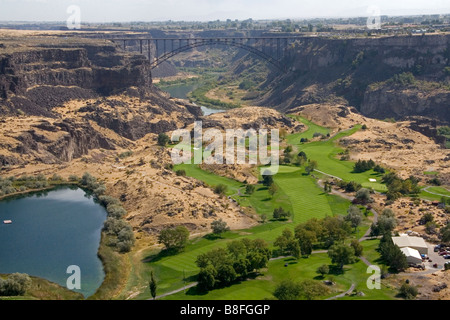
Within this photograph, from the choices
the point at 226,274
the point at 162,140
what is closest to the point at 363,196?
the point at 226,274

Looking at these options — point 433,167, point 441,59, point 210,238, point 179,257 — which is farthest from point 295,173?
point 441,59

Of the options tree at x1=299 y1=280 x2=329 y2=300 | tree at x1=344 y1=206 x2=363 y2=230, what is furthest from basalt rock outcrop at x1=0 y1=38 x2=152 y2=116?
tree at x1=299 y1=280 x2=329 y2=300

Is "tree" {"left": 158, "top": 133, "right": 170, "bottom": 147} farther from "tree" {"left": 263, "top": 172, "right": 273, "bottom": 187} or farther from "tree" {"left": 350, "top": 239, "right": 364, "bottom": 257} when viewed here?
"tree" {"left": 350, "top": 239, "right": 364, "bottom": 257}

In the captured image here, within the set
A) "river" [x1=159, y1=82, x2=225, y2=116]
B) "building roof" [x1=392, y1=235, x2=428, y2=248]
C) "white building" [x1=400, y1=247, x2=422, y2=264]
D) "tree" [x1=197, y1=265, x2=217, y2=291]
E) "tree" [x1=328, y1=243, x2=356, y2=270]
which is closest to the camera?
"tree" [x1=197, y1=265, x2=217, y2=291]

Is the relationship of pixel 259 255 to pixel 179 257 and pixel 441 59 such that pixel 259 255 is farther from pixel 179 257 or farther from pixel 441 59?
pixel 441 59

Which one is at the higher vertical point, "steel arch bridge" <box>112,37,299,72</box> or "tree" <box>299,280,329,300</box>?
"steel arch bridge" <box>112,37,299,72</box>

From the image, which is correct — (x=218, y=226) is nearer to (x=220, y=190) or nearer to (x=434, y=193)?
(x=220, y=190)
